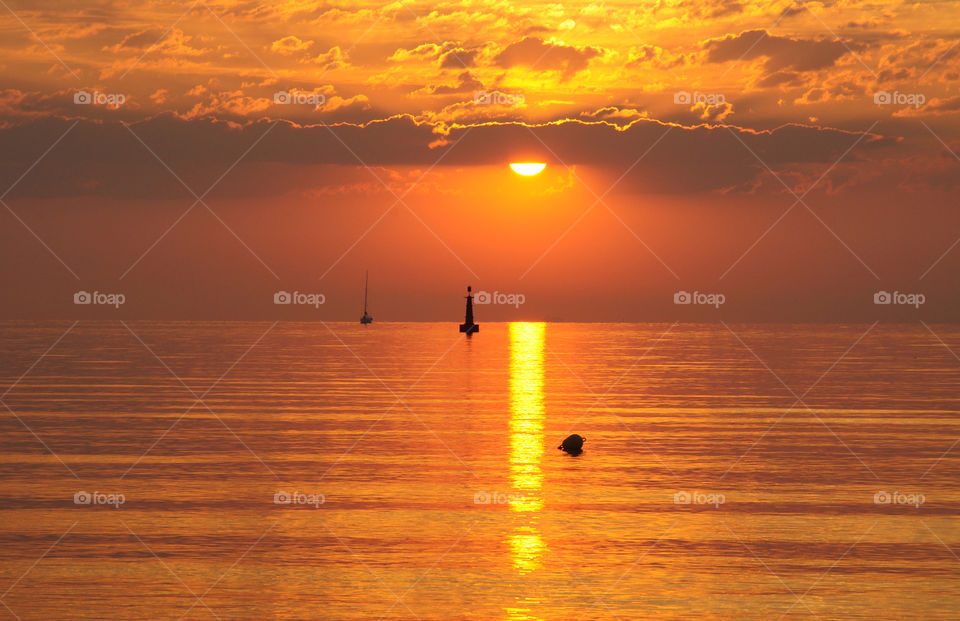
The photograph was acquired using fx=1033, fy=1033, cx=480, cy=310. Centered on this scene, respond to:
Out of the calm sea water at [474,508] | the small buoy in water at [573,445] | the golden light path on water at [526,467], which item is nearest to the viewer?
the calm sea water at [474,508]

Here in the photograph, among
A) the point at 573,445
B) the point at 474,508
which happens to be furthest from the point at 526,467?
the point at 474,508

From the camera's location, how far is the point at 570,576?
2347 cm

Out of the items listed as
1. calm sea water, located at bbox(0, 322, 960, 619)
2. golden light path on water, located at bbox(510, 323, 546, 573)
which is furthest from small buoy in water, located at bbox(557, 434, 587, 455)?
golden light path on water, located at bbox(510, 323, 546, 573)

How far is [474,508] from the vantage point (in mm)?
30203

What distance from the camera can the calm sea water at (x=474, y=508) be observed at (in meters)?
22.1

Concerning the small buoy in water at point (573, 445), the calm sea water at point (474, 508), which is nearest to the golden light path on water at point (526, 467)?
the calm sea water at point (474, 508)

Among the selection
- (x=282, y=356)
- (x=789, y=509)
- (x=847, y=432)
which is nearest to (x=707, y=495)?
(x=789, y=509)

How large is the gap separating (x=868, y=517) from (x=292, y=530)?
646 inches

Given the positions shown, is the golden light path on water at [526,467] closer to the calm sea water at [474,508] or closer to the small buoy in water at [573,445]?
the calm sea water at [474,508]

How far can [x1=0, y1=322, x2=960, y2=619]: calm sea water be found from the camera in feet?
72.5

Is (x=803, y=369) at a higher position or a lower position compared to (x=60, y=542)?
higher

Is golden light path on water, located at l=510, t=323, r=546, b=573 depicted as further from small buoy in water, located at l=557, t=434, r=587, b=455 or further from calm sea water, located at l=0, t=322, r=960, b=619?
small buoy in water, located at l=557, t=434, r=587, b=455

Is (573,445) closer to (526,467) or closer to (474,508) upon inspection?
(526,467)

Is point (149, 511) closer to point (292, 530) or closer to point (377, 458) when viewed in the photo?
point (292, 530)
